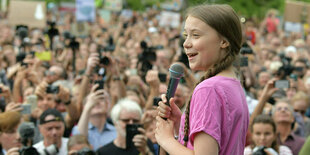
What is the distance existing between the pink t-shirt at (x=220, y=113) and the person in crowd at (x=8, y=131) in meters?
3.48

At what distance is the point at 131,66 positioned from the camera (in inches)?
399

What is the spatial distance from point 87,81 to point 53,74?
1633mm

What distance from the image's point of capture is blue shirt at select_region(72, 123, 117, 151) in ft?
19.8

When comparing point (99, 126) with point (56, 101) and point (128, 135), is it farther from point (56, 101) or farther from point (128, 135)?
point (128, 135)

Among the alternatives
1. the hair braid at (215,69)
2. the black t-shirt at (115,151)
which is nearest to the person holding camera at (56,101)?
the black t-shirt at (115,151)

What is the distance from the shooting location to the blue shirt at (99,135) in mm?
6023

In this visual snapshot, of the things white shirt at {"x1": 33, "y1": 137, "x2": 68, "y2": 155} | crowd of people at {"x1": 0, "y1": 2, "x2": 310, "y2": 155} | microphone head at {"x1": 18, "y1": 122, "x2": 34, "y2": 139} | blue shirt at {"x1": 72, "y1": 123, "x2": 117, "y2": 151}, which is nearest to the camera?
crowd of people at {"x1": 0, "y1": 2, "x2": 310, "y2": 155}

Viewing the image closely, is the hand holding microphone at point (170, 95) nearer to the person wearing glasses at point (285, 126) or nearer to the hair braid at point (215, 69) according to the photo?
the hair braid at point (215, 69)

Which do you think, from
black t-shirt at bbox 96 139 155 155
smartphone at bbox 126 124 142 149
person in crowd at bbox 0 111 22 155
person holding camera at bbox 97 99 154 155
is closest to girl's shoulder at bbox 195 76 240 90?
person holding camera at bbox 97 99 154 155

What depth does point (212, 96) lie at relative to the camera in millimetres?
2092

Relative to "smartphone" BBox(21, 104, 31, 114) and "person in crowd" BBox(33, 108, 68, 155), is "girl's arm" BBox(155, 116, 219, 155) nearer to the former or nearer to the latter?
"person in crowd" BBox(33, 108, 68, 155)

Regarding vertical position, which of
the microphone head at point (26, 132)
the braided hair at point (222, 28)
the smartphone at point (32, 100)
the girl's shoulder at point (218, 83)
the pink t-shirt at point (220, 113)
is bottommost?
the smartphone at point (32, 100)

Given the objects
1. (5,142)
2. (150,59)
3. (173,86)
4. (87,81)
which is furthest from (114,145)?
(150,59)

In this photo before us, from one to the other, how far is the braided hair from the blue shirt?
387 centimetres
